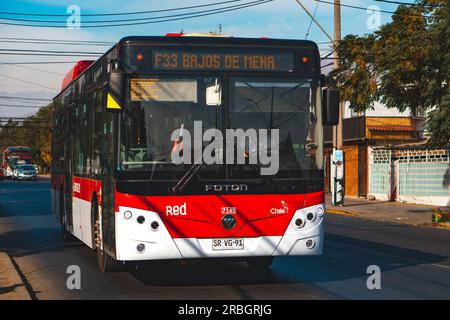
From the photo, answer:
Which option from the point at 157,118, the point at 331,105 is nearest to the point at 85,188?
the point at 157,118

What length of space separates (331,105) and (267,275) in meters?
2.91

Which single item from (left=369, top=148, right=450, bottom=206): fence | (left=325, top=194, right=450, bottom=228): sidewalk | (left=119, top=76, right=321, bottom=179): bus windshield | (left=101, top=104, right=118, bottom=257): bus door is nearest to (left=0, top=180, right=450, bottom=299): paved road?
(left=101, top=104, right=118, bottom=257): bus door

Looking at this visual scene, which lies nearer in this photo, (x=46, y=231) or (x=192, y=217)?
(x=192, y=217)

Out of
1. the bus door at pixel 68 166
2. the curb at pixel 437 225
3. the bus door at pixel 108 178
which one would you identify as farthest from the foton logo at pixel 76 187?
the curb at pixel 437 225

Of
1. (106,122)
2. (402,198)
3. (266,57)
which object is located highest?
(266,57)

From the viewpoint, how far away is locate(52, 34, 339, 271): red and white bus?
1085 centimetres

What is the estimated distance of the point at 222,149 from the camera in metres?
11.1

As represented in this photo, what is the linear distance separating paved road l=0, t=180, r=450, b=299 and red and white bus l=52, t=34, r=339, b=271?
55 centimetres

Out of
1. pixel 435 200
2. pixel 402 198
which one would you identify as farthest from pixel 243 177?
pixel 402 198

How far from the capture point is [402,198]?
131ft

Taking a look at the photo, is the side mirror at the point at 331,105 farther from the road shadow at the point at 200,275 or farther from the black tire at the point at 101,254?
the black tire at the point at 101,254

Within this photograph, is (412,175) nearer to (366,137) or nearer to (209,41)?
(366,137)

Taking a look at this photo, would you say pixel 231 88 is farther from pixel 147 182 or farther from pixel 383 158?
pixel 383 158
